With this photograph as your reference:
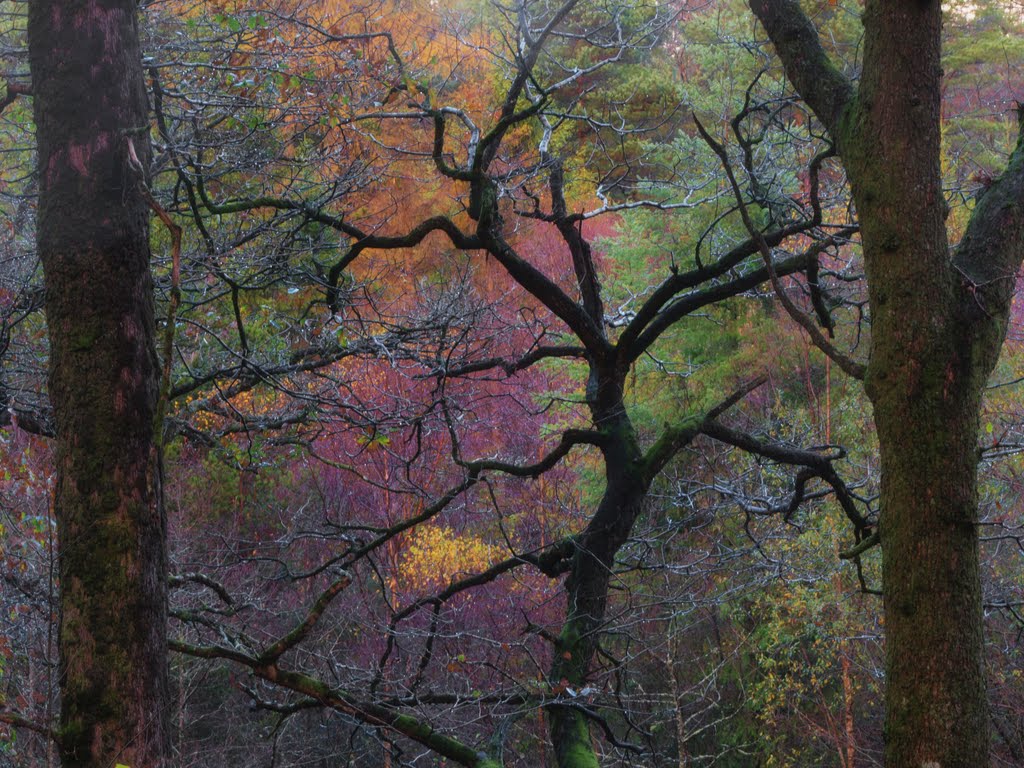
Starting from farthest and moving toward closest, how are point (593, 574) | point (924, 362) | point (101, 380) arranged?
1. point (593, 574)
2. point (101, 380)
3. point (924, 362)

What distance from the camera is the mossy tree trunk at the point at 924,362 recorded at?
255 cm

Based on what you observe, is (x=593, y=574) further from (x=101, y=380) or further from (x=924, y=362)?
(x=101, y=380)

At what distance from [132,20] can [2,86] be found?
2.52 meters

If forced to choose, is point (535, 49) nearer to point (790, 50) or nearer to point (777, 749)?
point (790, 50)

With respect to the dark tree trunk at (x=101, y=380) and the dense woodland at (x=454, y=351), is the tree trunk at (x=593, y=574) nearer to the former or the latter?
the dense woodland at (x=454, y=351)

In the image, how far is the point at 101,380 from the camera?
2920 millimetres

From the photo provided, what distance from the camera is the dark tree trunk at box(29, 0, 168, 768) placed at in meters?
2.73

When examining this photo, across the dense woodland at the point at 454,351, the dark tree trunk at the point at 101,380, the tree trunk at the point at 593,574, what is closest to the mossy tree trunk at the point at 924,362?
the dense woodland at the point at 454,351

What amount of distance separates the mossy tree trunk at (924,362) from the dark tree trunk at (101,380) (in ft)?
7.25

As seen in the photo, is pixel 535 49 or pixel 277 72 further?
pixel 535 49

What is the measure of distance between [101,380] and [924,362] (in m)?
2.50

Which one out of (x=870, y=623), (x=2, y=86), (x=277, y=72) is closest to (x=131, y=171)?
(x=277, y=72)

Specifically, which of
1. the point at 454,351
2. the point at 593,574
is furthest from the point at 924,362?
Result: the point at 454,351

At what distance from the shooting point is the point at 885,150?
2.90 meters
